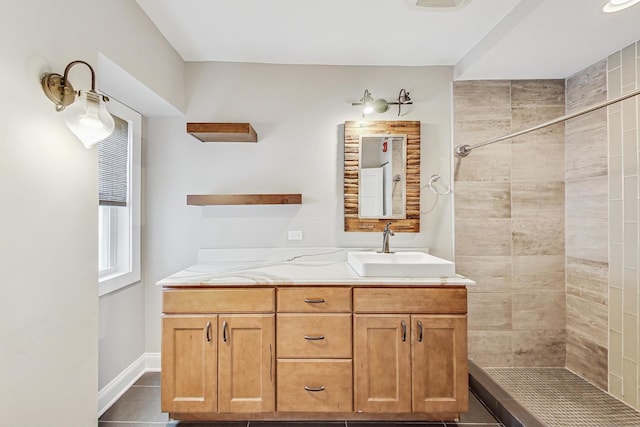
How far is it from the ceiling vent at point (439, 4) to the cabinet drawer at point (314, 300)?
1668mm

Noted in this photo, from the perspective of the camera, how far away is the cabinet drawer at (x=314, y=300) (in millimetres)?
2002

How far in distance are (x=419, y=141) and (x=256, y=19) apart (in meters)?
1.45

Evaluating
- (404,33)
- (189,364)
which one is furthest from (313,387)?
(404,33)

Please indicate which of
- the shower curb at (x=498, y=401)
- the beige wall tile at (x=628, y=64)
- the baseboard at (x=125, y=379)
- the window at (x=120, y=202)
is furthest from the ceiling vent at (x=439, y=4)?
the baseboard at (x=125, y=379)

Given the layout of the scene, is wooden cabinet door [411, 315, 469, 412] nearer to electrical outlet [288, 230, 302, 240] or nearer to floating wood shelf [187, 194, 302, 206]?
electrical outlet [288, 230, 302, 240]

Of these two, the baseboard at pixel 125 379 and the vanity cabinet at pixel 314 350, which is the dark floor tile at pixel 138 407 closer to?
the baseboard at pixel 125 379

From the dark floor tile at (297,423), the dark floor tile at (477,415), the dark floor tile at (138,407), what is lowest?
the dark floor tile at (477,415)

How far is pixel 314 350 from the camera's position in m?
1.99

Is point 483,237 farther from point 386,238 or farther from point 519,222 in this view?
point 386,238

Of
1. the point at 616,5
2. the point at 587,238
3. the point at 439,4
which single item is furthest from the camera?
the point at 587,238

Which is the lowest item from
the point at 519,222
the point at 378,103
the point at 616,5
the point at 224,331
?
the point at 224,331

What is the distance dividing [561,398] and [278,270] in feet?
6.67

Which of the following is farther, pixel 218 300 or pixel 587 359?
pixel 587 359

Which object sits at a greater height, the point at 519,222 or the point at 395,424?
the point at 519,222
